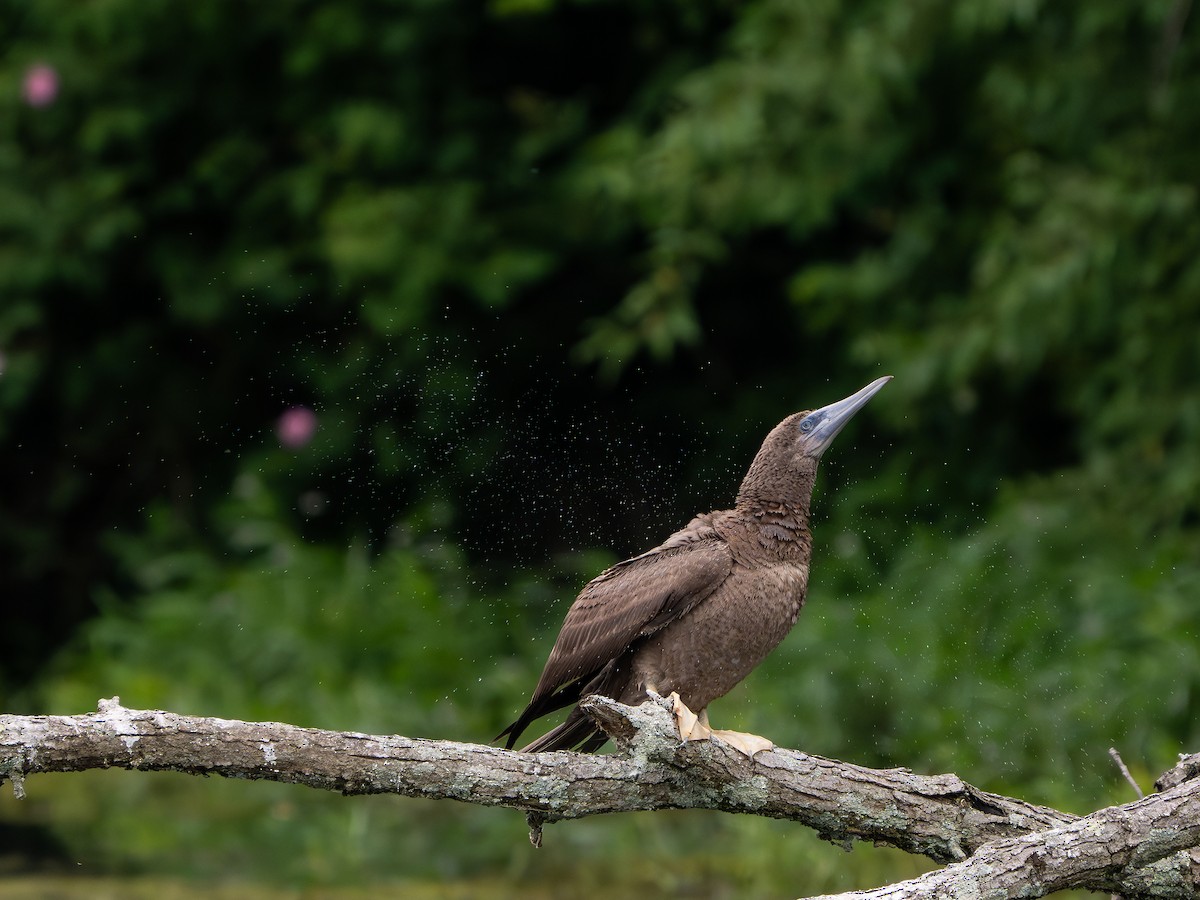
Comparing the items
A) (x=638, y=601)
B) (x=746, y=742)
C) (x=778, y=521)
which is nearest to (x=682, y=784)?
(x=746, y=742)

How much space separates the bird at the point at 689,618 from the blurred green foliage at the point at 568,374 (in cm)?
207

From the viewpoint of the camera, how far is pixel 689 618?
3.25 m

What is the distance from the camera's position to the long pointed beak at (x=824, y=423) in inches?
140

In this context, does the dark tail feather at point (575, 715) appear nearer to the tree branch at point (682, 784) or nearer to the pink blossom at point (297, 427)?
the tree branch at point (682, 784)

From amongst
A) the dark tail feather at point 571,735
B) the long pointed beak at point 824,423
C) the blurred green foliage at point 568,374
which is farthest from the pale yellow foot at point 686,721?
the blurred green foliage at point 568,374

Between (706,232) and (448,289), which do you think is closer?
(706,232)

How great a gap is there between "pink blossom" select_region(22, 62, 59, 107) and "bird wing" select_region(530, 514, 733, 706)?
513 centimetres

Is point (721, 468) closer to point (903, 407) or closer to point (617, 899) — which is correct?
point (903, 407)

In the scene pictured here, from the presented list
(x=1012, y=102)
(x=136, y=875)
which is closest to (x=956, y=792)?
(x=136, y=875)

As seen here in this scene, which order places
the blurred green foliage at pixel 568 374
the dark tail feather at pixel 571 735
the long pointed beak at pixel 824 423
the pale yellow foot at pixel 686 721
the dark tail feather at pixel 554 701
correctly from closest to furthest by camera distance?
1. the pale yellow foot at pixel 686 721
2. the dark tail feather at pixel 571 735
3. the dark tail feather at pixel 554 701
4. the long pointed beak at pixel 824 423
5. the blurred green foliage at pixel 568 374

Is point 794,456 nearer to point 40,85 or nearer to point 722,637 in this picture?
point 722,637

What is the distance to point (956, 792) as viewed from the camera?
277 cm

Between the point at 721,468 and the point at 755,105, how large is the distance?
1989 millimetres

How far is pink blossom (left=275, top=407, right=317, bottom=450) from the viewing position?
7516mm
